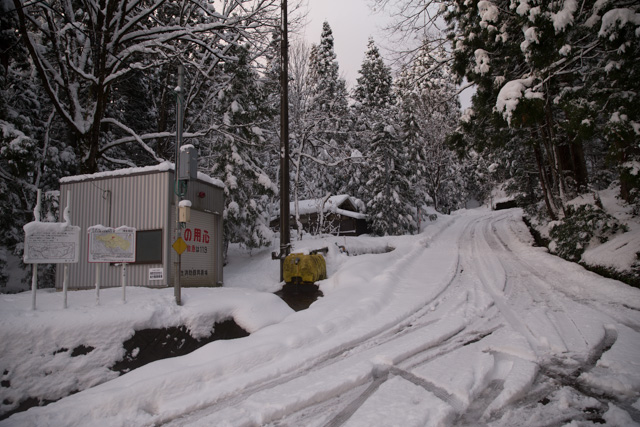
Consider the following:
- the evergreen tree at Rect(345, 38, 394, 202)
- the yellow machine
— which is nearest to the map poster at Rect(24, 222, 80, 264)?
the yellow machine

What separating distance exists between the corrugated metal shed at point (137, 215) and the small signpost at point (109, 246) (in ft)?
11.3

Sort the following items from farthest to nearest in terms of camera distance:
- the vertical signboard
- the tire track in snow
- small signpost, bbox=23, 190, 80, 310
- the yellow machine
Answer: the yellow machine → the vertical signboard → small signpost, bbox=23, 190, 80, 310 → the tire track in snow

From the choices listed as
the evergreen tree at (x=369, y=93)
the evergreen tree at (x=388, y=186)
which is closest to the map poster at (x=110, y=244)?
the evergreen tree at (x=388, y=186)

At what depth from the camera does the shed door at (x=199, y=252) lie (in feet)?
37.5

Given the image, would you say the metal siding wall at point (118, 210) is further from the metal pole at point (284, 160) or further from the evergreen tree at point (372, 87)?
the evergreen tree at point (372, 87)

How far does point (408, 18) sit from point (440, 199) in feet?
140

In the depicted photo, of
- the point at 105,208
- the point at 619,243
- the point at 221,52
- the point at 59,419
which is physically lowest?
the point at 59,419

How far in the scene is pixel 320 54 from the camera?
37.8 m

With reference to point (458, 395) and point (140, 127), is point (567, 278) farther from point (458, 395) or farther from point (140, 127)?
point (140, 127)

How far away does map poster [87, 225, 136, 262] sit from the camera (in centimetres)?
657

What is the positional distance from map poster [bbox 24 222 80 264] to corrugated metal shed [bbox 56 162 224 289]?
402 cm

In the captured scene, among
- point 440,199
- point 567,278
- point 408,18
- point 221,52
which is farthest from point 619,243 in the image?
point 440,199

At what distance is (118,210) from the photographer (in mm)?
10852

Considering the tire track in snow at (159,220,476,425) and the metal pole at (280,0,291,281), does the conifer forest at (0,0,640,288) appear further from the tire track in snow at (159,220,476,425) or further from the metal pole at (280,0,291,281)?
the tire track in snow at (159,220,476,425)
